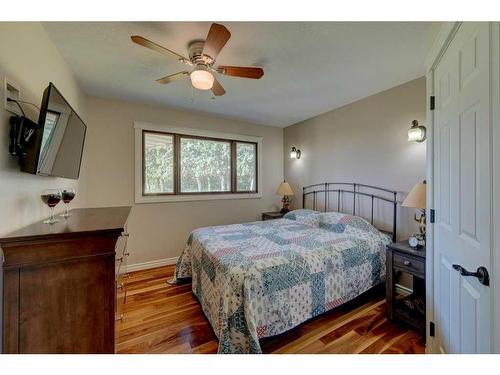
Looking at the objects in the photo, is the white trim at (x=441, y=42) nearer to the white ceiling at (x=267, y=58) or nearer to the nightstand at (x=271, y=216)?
the white ceiling at (x=267, y=58)

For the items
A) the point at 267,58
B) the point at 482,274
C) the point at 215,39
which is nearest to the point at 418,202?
the point at 482,274

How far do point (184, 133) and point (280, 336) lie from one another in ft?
A: 9.95

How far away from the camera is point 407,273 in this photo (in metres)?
2.00

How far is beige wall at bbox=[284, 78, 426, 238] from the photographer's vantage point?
99.8 inches

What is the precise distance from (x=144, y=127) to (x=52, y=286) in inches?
104

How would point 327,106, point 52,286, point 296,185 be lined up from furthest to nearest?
point 296,185 < point 327,106 < point 52,286

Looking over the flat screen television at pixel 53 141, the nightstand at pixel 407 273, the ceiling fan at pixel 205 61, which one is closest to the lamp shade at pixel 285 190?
the nightstand at pixel 407 273

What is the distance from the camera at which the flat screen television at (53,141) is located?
4.12 ft

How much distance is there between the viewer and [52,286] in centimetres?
107

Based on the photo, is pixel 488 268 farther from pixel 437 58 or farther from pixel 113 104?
pixel 113 104

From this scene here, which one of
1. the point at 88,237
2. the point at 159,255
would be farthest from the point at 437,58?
the point at 159,255

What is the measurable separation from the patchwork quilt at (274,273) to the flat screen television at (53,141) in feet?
4.38

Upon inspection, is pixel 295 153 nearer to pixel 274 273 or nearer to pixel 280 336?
pixel 274 273

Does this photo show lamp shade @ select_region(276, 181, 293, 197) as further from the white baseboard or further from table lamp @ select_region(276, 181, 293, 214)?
the white baseboard
